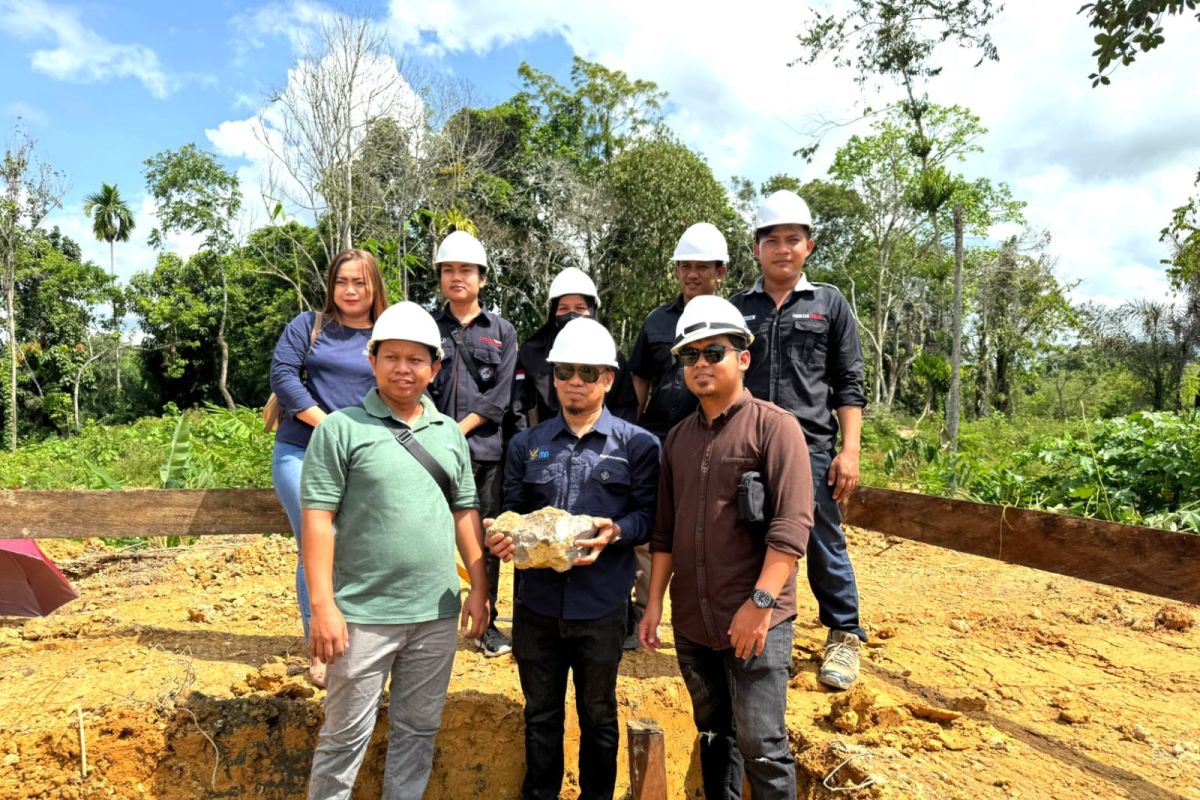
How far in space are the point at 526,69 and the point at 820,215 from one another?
12.2 meters

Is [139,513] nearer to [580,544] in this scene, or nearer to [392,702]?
[392,702]

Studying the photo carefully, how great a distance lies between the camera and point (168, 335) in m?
27.8

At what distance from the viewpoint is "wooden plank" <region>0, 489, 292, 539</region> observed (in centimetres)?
402

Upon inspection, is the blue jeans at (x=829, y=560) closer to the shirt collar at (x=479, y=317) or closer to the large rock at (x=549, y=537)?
the large rock at (x=549, y=537)

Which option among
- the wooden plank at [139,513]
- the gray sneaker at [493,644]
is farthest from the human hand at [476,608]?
the wooden plank at [139,513]

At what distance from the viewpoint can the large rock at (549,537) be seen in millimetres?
2488

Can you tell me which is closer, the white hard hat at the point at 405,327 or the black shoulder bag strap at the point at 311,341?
the white hard hat at the point at 405,327

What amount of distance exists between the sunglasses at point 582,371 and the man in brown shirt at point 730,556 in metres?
0.35

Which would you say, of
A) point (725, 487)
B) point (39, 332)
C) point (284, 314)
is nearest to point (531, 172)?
point (284, 314)

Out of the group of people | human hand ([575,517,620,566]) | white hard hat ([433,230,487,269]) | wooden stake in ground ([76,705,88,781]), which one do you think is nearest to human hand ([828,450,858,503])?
the group of people

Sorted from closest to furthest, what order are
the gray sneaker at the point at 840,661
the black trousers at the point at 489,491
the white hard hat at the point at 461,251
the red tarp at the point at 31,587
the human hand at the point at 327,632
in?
the human hand at the point at 327,632, the gray sneaker at the point at 840,661, the white hard hat at the point at 461,251, the black trousers at the point at 489,491, the red tarp at the point at 31,587

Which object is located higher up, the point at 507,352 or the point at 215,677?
the point at 507,352

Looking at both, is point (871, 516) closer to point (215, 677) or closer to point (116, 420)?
point (215, 677)

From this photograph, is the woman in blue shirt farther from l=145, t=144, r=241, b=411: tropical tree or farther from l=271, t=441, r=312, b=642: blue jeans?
l=145, t=144, r=241, b=411: tropical tree
